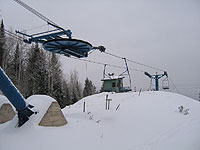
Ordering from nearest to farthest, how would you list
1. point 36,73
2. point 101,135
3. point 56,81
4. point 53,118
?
point 101,135
point 53,118
point 36,73
point 56,81

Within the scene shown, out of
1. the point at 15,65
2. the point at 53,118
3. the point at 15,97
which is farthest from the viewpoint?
the point at 15,65

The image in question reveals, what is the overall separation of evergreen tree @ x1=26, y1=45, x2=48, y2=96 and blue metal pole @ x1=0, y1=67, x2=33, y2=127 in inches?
741

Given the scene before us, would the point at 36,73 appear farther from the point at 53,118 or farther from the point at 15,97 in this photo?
the point at 15,97

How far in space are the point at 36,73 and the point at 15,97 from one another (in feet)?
67.3

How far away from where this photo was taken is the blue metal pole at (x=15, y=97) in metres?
4.34

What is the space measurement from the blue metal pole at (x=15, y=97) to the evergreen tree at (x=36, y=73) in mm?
18830

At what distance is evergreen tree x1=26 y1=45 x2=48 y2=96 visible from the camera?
22891mm

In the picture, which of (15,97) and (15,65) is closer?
(15,97)

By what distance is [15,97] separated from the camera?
4.72 meters

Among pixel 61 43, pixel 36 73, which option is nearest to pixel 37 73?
pixel 36 73

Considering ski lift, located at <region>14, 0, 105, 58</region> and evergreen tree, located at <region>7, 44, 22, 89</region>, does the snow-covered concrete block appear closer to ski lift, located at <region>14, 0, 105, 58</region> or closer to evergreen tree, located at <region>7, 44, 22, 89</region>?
ski lift, located at <region>14, 0, 105, 58</region>

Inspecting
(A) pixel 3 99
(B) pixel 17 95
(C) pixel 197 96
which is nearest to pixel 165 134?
(B) pixel 17 95

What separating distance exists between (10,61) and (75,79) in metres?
19.5

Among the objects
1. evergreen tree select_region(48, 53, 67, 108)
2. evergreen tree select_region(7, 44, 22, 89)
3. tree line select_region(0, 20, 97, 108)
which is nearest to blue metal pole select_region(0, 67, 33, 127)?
evergreen tree select_region(7, 44, 22, 89)
